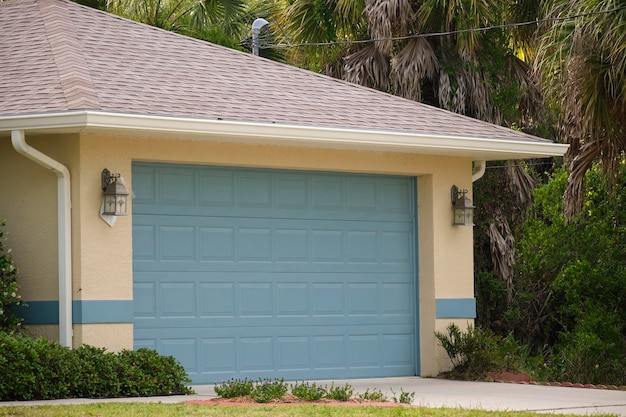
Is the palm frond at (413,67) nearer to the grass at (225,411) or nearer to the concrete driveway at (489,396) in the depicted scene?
the concrete driveway at (489,396)

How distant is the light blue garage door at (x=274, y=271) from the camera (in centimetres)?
1340

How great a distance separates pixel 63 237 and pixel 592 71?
279 inches

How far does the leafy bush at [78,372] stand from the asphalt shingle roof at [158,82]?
258 cm

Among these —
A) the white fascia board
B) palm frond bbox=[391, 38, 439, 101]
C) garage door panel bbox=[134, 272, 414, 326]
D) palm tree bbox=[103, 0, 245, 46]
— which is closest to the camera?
the white fascia board

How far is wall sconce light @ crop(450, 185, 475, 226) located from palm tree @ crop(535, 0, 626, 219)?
1809 mm

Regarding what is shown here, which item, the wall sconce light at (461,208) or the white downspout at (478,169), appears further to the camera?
the white downspout at (478,169)

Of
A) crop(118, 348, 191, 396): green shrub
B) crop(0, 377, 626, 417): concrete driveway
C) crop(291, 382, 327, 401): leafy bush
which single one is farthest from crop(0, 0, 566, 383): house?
crop(291, 382, 327, 401): leafy bush

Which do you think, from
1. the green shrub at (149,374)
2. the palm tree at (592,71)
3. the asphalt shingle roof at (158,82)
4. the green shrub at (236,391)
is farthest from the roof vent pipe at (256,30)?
the green shrub at (236,391)

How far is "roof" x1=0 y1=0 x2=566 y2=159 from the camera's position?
1249 centimetres

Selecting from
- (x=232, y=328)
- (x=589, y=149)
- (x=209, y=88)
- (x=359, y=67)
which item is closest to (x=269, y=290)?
(x=232, y=328)

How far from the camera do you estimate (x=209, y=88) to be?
47.1 ft

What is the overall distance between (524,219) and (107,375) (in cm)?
1127

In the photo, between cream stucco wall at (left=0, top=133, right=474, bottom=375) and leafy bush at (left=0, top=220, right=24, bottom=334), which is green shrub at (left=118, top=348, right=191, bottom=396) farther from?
leafy bush at (left=0, top=220, right=24, bottom=334)

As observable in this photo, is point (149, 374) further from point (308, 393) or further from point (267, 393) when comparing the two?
point (308, 393)
